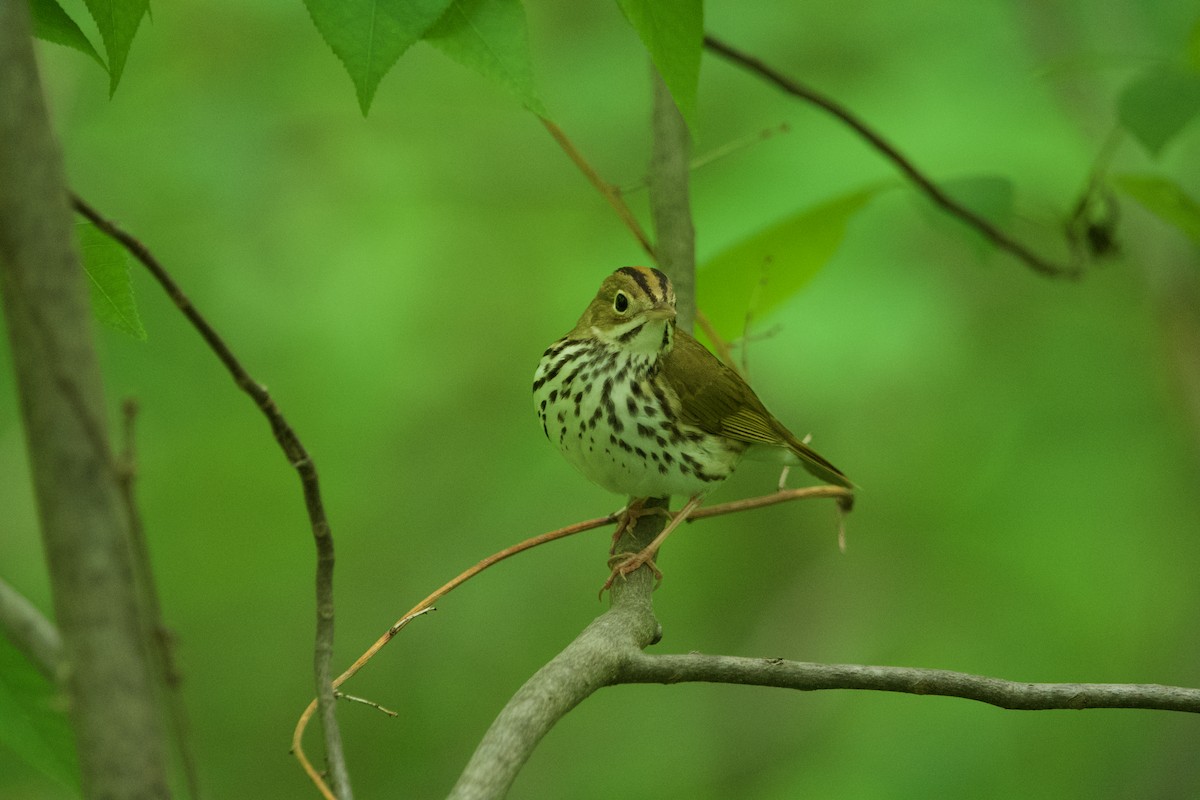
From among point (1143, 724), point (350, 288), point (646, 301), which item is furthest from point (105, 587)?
point (1143, 724)

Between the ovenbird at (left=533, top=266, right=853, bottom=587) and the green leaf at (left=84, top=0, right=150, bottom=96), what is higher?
the green leaf at (left=84, top=0, right=150, bottom=96)

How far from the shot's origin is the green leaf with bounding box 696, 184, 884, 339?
2453mm

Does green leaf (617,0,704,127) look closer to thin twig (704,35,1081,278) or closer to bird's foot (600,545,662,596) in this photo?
bird's foot (600,545,662,596)

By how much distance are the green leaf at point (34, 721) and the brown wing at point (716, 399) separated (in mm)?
1637

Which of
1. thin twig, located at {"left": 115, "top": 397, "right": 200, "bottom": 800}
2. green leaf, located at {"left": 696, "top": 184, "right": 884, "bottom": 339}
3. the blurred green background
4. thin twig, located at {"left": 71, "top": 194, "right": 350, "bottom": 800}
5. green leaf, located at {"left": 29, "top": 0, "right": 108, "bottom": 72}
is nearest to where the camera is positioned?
thin twig, located at {"left": 71, "top": 194, "right": 350, "bottom": 800}

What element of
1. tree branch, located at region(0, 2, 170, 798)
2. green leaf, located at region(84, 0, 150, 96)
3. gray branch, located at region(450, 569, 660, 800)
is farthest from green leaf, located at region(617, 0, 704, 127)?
tree branch, located at region(0, 2, 170, 798)

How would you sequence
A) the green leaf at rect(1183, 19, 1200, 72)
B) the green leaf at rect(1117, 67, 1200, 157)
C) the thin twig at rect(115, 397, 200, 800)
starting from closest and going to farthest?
the thin twig at rect(115, 397, 200, 800) < the green leaf at rect(1117, 67, 1200, 157) < the green leaf at rect(1183, 19, 1200, 72)

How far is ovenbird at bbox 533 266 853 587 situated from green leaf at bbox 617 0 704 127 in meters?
1.06

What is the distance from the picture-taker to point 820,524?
5.11 metres

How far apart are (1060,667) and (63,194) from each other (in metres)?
4.64

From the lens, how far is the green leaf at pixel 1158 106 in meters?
2.05

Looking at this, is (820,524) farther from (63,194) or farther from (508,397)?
(63,194)

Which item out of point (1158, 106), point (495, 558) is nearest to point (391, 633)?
point (495, 558)

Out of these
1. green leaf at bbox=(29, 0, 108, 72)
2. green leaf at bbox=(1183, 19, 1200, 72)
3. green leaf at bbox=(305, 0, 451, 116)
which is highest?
green leaf at bbox=(29, 0, 108, 72)
